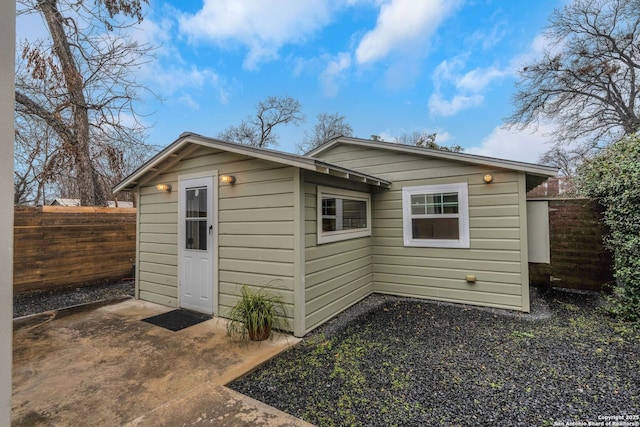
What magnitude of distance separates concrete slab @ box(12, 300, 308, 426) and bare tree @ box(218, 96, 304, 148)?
16.0 m

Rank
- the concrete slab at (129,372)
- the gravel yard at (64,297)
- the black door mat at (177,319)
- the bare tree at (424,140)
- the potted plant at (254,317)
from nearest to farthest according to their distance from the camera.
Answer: the concrete slab at (129,372)
the potted plant at (254,317)
the black door mat at (177,319)
the gravel yard at (64,297)
the bare tree at (424,140)

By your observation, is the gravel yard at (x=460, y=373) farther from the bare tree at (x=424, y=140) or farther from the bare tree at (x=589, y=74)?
the bare tree at (x=424, y=140)

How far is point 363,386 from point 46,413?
2.51m

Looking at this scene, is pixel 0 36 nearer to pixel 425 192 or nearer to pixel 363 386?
pixel 363 386

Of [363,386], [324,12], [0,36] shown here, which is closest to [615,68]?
[324,12]

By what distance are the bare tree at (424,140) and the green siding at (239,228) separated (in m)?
10.9

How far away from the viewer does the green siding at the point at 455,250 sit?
456 cm

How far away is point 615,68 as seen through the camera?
9.83 meters

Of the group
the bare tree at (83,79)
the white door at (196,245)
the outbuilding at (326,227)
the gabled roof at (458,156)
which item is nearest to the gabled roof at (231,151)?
the outbuilding at (326,227)

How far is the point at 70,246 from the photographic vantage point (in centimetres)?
591

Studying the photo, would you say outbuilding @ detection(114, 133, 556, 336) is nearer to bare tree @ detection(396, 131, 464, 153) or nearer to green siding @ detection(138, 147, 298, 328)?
green siding @ detection(138, 147, 298, 328)

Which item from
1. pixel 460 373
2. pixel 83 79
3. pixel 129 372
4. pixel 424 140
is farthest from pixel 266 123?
pixel 460 373

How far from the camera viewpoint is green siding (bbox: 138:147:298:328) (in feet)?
12.3

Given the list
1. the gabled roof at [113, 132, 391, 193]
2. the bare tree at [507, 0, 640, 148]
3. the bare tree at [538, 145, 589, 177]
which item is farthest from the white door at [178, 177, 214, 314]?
the bare tree at [538, 145, 589, 177]
